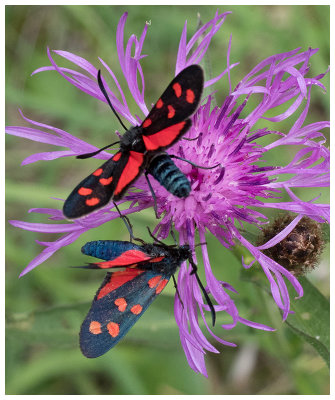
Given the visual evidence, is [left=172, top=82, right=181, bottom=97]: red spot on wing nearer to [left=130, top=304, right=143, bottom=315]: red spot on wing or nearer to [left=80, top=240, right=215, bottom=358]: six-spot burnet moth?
[left=80, top=240, right=215, bottom=358]: six-spot burnet moth

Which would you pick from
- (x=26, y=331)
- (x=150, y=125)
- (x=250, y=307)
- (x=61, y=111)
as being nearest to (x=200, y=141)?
(x=150, y=125)

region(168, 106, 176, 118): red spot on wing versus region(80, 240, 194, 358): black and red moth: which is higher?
region(168, 106, 176, 118): red spot on wing

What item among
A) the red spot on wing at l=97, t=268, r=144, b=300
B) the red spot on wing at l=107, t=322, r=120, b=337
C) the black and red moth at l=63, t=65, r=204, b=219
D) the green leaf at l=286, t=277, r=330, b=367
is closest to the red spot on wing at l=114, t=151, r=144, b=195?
the black and red moth at l=63, t=65, r=204, b=219

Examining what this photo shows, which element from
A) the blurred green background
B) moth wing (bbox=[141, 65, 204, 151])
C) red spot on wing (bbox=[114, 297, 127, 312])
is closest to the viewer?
moth wing (bbox=[141, 65, 204, 151])

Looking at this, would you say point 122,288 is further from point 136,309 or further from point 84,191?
point 84,191

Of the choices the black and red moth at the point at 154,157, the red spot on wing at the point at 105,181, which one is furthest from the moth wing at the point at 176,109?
the red spot on wing at the point at 105,181

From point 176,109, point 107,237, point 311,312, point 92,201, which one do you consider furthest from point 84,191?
point 107,237
